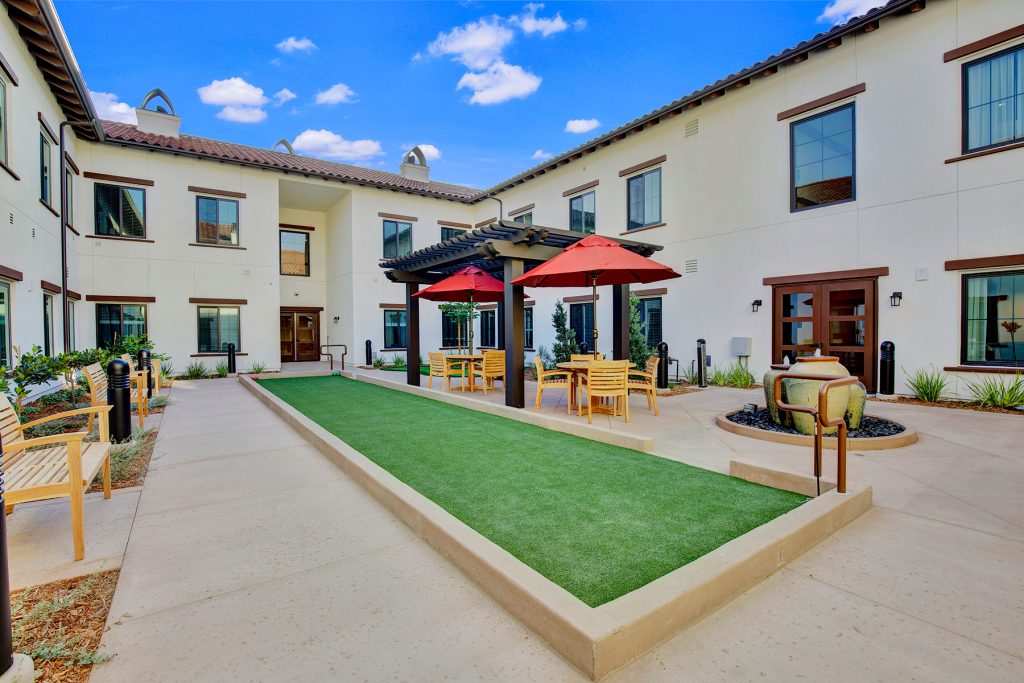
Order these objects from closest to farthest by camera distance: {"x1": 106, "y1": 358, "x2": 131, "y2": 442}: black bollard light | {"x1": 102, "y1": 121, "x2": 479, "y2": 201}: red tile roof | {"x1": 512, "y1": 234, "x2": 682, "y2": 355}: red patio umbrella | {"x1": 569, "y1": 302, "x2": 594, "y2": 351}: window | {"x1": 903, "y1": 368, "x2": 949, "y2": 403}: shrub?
1. {"x1": 106, "y1": 358, "x2": 131, "y2": 442}: black bollard light
2. {"x1": 512, "y1": 234, "x2": 682, "y2": 355}: red patio umbrella
3. {"x1": 903, "y1": 368, "x2": 949, "y2": 403}: shrub
4. {"x1": 102, "y1": 121, "x2": 479, "y2": 201}: red tile roof
5. {"x1": 569, "y1": 302, "x2": 594, "y2": 351}: window

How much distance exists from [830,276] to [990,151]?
2.94m

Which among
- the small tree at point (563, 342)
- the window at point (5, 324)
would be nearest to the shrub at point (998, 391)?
the small tree at point (563, 342)

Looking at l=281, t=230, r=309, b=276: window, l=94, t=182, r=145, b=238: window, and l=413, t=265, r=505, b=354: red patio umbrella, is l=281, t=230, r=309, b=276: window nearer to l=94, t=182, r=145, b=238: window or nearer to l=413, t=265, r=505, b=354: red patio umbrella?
l=94, t=182, r=145, b=238: window

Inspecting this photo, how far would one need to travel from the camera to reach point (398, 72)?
1977 centimetres

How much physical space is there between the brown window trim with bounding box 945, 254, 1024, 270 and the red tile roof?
1611cm

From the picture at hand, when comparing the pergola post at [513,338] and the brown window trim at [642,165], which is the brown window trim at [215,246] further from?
the brown window trim at [642,165]

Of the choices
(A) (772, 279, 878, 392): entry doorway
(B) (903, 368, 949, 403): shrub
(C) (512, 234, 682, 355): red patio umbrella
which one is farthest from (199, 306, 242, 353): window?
(B) (903, 368, 949, 403): shrub

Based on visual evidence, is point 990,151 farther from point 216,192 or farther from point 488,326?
point 216,192

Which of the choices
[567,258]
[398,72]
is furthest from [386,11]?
[567,258]

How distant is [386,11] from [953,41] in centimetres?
1339

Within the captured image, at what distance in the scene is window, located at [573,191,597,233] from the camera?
15.3 m

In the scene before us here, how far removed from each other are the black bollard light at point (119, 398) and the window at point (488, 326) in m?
14.2

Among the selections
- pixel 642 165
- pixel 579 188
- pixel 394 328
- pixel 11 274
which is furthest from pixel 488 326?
pixel 11 274

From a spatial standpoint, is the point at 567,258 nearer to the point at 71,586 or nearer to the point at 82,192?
the point at 71,586
